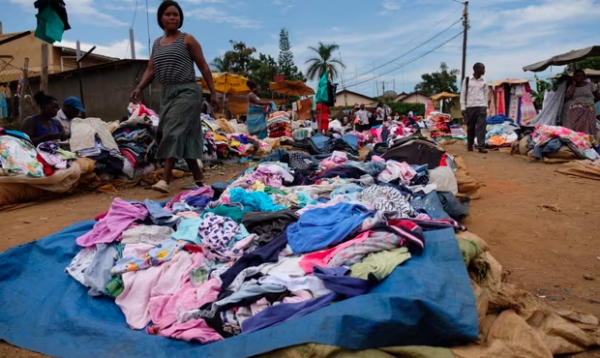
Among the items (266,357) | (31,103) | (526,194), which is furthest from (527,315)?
(31,103)

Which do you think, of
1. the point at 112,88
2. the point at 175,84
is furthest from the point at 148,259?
the point at 112,88

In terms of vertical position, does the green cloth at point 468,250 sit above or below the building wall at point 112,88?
below

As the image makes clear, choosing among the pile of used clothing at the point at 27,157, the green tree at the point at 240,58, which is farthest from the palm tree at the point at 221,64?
the pile of used clothing at the point at 27,157

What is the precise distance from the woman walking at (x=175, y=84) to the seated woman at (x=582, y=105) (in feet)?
23.1

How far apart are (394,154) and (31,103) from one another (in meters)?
8.22

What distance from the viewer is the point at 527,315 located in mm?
1888

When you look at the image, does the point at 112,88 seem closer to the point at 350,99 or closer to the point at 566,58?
the point at 566,58

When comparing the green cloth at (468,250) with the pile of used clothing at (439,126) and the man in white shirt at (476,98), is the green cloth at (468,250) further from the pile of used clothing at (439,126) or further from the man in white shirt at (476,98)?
the pile of used clothing at (439,126)

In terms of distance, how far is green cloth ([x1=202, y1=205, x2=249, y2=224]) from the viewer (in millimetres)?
2832

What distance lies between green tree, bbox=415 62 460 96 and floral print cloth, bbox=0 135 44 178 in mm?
46138

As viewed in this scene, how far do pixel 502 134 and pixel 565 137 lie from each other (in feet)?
11.2

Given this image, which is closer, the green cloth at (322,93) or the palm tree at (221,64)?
the green cloth at (322,93)

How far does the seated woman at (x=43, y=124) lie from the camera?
5066 mm

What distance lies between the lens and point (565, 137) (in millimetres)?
6914
